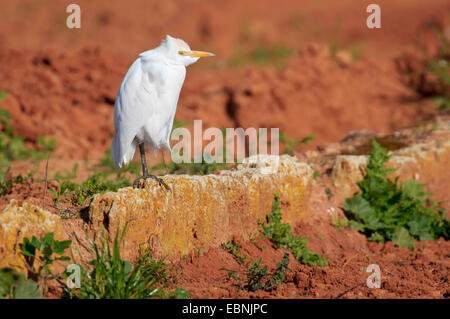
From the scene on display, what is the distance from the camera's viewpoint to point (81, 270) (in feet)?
11.2

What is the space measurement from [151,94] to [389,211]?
270 cm

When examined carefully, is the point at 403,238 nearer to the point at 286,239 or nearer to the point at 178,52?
the point at 286,239

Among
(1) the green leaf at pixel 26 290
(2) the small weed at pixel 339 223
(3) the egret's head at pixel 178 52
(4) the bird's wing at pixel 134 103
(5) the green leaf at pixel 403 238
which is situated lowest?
(1) the green leaf at pixel 26 290

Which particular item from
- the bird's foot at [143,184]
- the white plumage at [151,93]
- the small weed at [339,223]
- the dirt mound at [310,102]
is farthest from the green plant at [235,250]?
the dirt mound at [310,102]

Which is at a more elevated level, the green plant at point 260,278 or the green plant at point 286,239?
the green plant at point 286,239

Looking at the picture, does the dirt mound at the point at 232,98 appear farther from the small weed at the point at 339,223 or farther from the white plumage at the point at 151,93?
the white plumage at the point at 151,93

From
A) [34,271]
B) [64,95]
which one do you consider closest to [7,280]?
[34,271]

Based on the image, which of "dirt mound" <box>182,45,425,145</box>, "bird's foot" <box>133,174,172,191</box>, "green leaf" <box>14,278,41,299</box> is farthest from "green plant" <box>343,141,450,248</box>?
"dirt mound" <box>182,45,425,145</box>

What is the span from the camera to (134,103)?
4.29m

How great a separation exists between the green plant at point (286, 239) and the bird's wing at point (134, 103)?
1395mm

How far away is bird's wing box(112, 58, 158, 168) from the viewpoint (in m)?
4.25

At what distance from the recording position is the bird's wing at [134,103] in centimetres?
425
